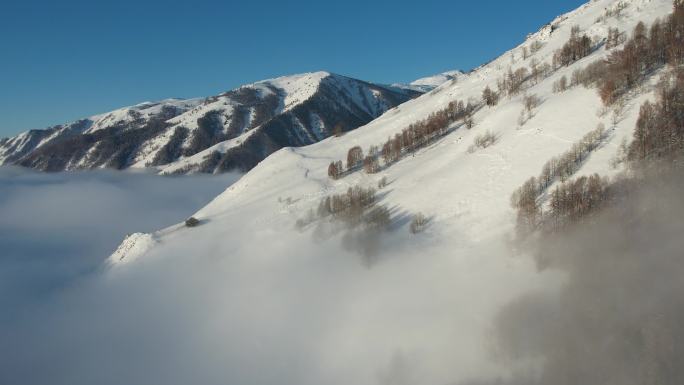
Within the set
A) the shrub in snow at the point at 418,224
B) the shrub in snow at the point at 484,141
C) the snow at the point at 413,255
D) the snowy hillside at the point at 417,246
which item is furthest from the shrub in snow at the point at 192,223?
the shrub in snow at the point at 484,141

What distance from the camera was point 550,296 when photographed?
91.1 ft

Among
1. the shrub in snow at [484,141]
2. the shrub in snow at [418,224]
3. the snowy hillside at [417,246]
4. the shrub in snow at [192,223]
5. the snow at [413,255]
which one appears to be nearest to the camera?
the snow at [413,255]

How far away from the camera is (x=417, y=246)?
38062 millimetres

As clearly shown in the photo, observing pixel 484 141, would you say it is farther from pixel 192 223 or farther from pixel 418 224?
pixel 192 223

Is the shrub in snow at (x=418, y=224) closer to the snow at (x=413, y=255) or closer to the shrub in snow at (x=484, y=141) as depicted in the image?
the snow at (x=413, y=255)

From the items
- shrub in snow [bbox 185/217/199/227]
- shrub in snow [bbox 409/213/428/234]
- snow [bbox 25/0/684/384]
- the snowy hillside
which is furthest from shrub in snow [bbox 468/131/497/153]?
shrub in snow [bbox 185/217/199/227]

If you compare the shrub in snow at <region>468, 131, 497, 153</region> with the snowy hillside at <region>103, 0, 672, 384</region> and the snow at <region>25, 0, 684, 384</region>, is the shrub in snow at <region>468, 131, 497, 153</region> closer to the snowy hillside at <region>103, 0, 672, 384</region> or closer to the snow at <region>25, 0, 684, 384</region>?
the snowy hillside at <region>103, 0, 672, 384</region>

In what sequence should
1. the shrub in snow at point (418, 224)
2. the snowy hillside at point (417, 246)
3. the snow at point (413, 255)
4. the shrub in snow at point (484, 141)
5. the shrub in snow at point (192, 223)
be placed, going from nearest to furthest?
the snow at point (413, 255)
the snowy hillside at point (417, 246)
the shrub in snow at point (418, 224)
the shrub in snow at point (484, 141)
the shrub in snow at point (192, 223)

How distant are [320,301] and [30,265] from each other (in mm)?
147735

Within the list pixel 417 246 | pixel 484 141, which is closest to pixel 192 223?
pixel 417 246

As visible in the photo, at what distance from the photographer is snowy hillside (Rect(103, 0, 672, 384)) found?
29.7 meters

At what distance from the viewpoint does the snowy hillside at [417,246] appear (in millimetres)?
29734

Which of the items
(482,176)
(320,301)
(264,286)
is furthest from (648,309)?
(264,286)

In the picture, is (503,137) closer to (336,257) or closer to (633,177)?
(633,177)
